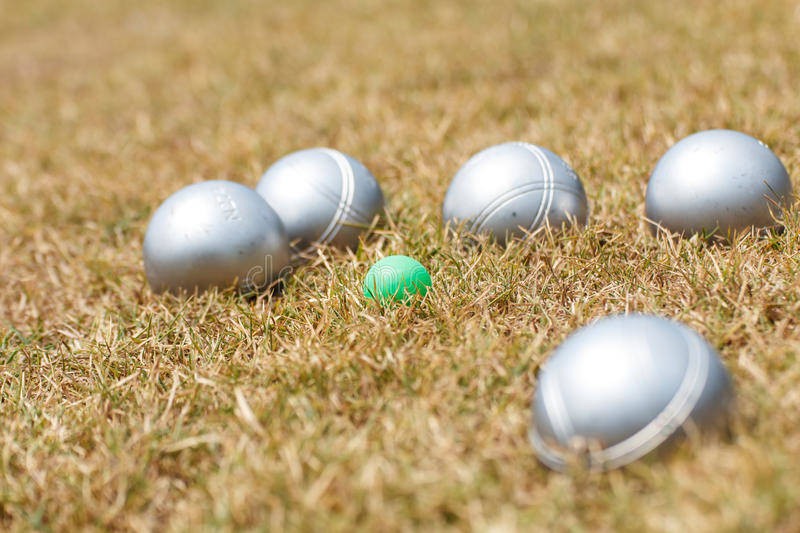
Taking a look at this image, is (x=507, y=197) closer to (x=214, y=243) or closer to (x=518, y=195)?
(x=518, y=195)

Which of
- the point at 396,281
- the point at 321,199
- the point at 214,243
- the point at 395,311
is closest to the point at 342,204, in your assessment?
the point at 321,199

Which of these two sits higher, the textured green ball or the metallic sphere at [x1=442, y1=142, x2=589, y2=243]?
the metallic sphere at [x1=442, y1=142, x2=589, y2=243]

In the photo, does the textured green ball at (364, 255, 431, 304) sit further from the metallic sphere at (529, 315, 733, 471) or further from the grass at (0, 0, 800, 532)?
the metallic sphere at (529, 315, 733, 471)

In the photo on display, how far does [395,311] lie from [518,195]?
937 mm

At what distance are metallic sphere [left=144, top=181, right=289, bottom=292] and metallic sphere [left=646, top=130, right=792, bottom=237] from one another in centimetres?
192

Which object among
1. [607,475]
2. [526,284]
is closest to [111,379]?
[526,284]

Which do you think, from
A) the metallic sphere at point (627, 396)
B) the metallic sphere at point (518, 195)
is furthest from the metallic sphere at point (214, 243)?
the metallic sphere at point (627, 396)

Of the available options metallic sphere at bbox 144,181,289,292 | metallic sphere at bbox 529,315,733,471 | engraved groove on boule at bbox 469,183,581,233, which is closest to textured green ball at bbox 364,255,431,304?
engraved groove on boule at bbox 469,183,581,233

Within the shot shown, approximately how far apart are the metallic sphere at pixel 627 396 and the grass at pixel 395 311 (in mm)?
79

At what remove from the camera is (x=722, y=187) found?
3.80 meters

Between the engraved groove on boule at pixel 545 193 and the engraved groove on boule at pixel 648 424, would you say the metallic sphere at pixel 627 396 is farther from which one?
the engraved groove on boule at pixel 545 193

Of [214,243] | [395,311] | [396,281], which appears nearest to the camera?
[395,311]

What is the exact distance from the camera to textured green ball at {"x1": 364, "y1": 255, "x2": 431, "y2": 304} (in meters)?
3.66

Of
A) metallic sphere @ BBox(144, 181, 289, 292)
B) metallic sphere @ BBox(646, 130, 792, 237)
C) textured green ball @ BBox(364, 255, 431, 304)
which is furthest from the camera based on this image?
metallic sphere @ BBox(144, 181, 289, 292)
